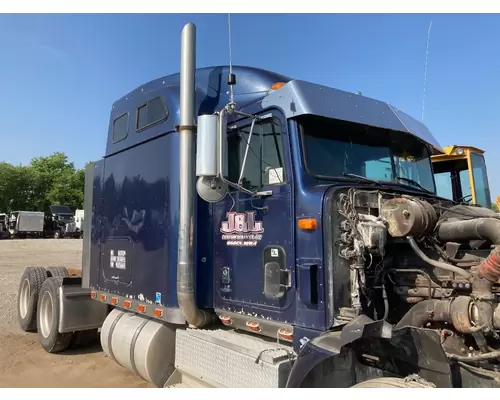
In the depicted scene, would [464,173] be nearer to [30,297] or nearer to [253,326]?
[253,326]

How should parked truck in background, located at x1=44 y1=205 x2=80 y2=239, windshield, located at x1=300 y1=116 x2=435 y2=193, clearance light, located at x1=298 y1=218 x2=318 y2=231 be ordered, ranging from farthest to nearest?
parked truck in background, located at x1=44 y1=205 x2=80 y2=239 → windshield, located at x1=300 y1=116 x2=435 y2=193 → clearance light, located at x1=298 y1=218 x2=318 y2=231

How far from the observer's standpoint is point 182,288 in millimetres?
4246

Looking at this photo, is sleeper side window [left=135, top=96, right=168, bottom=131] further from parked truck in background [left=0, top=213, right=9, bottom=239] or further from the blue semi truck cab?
parked truck in background [left=0, top=213, right=9, bottom=239]

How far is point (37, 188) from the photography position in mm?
52406

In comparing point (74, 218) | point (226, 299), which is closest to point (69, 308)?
point (226, 299)

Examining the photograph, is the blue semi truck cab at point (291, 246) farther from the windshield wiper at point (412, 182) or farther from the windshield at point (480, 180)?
the windshield at point (480, 180)

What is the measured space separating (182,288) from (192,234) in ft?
1.66

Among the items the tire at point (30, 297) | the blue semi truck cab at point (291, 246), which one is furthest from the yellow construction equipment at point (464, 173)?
the tire at point (30, 297)

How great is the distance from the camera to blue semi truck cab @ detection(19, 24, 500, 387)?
10.2 ft

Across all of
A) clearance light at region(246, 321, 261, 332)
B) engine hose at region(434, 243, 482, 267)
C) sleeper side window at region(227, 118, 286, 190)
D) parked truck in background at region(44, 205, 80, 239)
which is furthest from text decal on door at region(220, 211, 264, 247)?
parked truck in background at region(44, 205, 80, 239)

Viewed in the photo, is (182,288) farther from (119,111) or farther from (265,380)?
(119,111)

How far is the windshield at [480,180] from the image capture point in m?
7.34

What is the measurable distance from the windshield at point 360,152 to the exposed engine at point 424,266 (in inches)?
16.1

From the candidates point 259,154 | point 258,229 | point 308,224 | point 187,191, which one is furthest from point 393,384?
point 187,191
